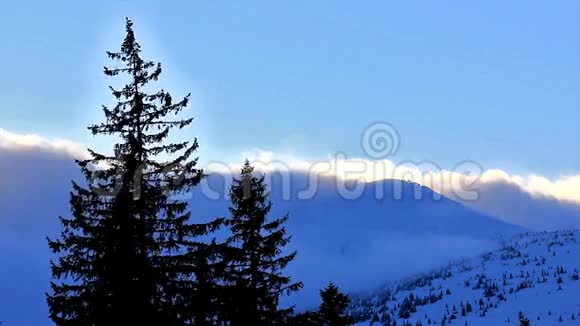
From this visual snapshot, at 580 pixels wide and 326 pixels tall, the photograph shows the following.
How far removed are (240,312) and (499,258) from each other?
13637cm

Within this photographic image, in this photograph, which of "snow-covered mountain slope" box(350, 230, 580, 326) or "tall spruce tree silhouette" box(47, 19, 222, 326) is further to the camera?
"snow-covered mountain slope" box(350, 230, 580, 326)

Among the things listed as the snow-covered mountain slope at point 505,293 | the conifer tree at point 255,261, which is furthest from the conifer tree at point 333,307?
the snow-covered mountain slope at point 505,293

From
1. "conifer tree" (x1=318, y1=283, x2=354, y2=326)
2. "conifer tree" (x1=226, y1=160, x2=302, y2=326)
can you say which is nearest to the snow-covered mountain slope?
"conifer tree" (x1=318, y1=283, x2=354, y2=326)

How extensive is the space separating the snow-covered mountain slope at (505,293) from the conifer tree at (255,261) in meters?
66.9

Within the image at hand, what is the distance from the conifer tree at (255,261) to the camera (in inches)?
1017

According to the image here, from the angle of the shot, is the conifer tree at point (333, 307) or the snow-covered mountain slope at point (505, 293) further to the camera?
the snow-covered mountain slope at point (505, 293)

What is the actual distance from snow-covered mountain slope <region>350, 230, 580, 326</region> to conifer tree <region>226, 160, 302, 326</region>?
66931 millimetres

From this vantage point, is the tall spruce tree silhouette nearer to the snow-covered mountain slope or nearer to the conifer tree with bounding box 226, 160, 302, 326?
the conifer tree with bounding box 226, 160, 302, 326

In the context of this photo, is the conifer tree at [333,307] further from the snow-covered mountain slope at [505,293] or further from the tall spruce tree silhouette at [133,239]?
the snow-covered mountain slope at [505,293]

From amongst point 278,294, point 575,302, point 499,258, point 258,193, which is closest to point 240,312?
point 278,294

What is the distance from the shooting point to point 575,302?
309 feet

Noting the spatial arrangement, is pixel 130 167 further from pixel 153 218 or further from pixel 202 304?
pixel 202 304

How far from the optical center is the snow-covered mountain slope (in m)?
94.4

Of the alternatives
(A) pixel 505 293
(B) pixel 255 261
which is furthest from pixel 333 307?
(A) pixel 505 293
